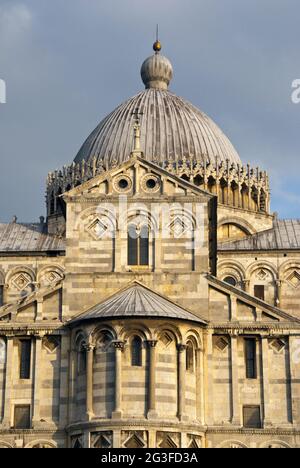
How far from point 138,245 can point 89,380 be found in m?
6.67

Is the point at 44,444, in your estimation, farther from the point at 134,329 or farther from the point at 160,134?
the point at 160,134

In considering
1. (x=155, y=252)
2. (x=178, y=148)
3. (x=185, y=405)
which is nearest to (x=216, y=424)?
(x=185, y=405)

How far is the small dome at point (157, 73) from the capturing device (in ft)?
249

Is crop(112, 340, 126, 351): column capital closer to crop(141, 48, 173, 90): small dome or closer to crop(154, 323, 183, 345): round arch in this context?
crop(154, 323, 183, 345): round arch

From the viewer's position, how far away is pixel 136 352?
5184 cm

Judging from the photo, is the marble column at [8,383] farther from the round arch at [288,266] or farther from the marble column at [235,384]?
the round arch at [288,266]

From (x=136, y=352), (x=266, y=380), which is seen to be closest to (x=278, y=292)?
(x=266, y=380)

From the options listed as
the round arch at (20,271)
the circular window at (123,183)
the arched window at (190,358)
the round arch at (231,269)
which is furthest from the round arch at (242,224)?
the arched window at (190,358)

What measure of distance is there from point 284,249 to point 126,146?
10.1m

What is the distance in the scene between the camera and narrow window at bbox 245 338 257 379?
5347 centimetres

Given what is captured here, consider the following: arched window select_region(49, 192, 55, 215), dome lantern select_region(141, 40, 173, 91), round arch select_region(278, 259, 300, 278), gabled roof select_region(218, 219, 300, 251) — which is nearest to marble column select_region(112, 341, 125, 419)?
gabled roof select_region(218, 219, 300, 251)

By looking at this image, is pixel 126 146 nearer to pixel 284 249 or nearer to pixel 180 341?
pixel 284 249

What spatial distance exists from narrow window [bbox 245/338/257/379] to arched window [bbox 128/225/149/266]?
5.37 m
